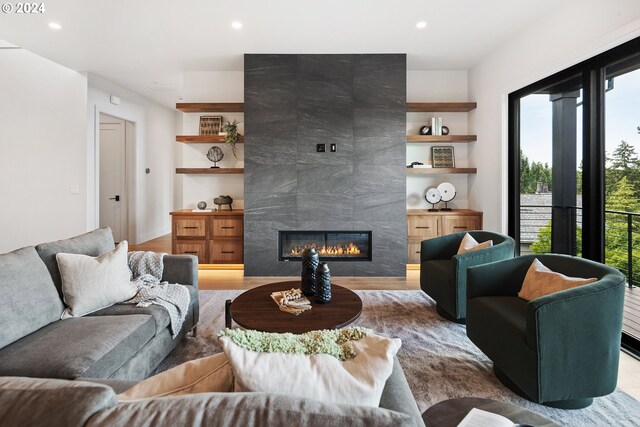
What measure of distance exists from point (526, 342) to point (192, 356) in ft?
6.65

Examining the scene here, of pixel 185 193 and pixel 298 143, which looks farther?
pixel 185 193

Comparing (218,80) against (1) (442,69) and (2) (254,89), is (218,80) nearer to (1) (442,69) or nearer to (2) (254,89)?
(2) (254,89)

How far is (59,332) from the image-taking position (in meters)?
1.73

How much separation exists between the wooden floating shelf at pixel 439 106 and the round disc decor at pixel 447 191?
106 centimetres

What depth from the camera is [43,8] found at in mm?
3270

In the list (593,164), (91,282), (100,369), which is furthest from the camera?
(593,164)

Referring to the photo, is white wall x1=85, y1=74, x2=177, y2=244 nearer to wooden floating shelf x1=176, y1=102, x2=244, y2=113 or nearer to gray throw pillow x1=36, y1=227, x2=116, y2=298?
wooden floating shelf x1=176, y1=102, x2=244, y2=113

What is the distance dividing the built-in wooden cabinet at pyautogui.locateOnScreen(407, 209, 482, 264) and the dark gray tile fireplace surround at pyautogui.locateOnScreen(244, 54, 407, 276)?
282mm

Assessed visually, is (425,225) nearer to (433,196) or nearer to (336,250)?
(433,196)

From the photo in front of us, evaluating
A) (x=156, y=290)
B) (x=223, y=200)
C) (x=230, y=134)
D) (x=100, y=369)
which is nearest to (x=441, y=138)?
(x=230, y=134)

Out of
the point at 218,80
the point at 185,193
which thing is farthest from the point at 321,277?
the point at 218,80

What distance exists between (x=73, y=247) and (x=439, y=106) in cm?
447

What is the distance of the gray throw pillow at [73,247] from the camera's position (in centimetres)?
206

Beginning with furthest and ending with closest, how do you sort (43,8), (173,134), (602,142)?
(173,134), (43,8), (602,142)
